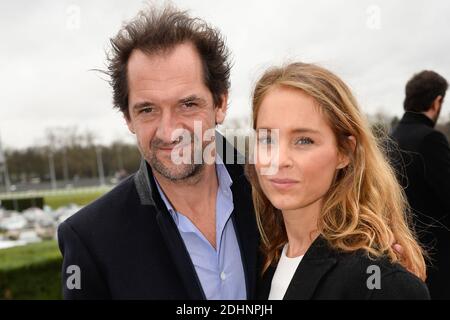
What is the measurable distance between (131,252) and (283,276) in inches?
25.9

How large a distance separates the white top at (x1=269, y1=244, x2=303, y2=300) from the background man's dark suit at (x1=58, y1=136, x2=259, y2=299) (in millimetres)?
114

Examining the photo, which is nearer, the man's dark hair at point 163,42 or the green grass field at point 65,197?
the man's dark hair at point 163,42

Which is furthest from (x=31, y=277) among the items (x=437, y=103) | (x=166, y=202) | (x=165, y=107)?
(x=165, y=107)

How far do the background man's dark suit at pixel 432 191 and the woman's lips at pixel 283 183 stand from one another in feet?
8.25

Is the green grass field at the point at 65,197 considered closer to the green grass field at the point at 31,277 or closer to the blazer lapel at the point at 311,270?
the green grass field at the point at 31,277

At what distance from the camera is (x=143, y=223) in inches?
91.0

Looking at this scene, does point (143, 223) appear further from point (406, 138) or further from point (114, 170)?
point (114, 170)

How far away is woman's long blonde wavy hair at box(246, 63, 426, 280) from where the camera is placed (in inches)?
80.6

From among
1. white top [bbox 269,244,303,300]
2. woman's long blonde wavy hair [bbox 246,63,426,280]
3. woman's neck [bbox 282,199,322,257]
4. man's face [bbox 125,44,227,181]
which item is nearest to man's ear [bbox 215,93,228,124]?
man's face [bbox 125,44,227,181]

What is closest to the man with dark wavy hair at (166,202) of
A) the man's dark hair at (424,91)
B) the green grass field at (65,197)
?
the man's dark hair at (424,91)

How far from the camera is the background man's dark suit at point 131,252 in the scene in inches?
85.4

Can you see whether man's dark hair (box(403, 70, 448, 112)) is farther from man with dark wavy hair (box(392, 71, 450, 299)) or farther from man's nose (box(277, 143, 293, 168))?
man's nose (box(277, 143, 293, 168))
